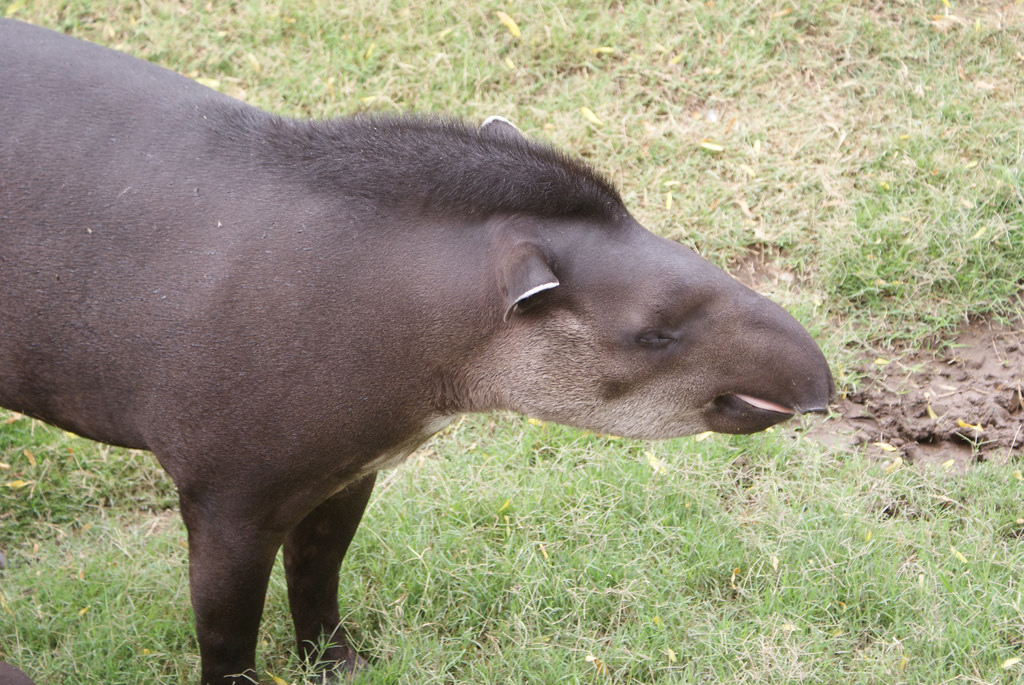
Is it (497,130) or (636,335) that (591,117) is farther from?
(636,335)

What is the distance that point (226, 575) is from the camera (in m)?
3.79

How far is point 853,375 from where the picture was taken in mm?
5828

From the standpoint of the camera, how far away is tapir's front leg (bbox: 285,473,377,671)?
432 cm

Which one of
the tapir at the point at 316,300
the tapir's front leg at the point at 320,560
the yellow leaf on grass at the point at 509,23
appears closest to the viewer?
the tapir at the point at 316,300

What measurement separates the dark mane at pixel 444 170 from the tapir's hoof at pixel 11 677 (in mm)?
2022

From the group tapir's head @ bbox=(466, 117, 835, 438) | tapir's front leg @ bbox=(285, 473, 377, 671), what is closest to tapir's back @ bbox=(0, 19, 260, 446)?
tapir's front leg @ bbox=(285, 473, 377, 671)

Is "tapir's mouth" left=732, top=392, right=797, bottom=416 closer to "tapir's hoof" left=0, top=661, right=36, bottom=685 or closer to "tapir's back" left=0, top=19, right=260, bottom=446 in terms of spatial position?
"tapir's back" left=0, top=19, right=260, bottom=446

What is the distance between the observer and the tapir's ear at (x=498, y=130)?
149 inches

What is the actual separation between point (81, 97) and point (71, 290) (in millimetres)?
731

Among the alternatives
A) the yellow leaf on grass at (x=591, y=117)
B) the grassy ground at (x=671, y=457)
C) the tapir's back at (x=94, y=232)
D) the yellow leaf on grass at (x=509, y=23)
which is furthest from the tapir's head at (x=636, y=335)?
the yellow leaf on grass at (x=509, y=23)

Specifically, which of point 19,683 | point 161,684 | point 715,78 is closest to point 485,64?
point 715,78

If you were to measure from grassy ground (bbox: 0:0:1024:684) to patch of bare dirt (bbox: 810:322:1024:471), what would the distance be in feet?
0.51

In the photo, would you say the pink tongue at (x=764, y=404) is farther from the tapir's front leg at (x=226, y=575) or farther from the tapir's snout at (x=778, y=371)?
the tapir's front leg at (x=226, y=575)

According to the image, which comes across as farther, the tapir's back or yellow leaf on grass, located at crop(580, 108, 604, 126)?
yellow leaf on grass, located at crop(580, 108, 604, 126)
